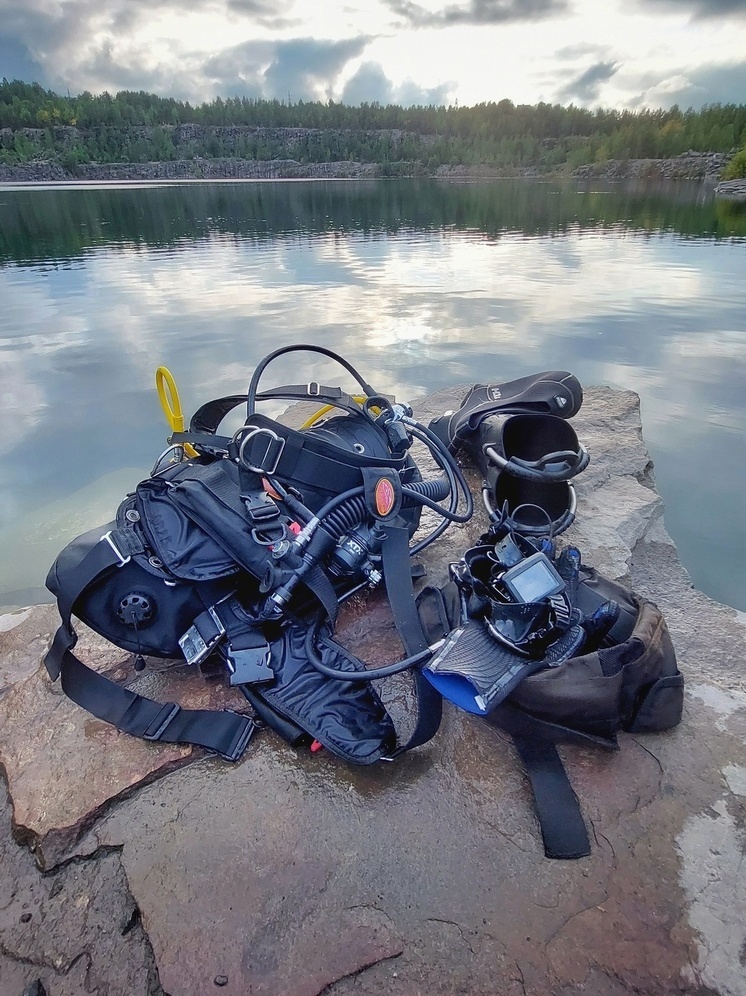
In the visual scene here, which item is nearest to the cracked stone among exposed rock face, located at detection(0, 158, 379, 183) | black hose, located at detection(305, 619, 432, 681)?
black hose, located at detection(305, 619, 432, 681)

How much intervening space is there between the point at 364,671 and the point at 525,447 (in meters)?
1.62

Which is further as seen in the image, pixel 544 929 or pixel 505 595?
pixel 505 595

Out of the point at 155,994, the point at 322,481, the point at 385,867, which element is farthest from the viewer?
the point at 322,481

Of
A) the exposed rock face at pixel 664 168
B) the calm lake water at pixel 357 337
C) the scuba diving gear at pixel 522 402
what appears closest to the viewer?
the scuba diving gear at pixel 522 402

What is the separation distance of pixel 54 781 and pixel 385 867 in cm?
98

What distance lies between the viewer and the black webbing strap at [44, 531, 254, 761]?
64.3 inches

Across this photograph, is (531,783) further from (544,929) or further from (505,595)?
(505,595)

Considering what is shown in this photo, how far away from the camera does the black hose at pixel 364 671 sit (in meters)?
1.60

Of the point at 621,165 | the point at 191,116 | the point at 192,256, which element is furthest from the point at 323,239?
the point at 191,116

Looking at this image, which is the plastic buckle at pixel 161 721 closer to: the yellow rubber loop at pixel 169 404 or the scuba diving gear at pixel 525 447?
the yellow rubber loop at pixel 169 404

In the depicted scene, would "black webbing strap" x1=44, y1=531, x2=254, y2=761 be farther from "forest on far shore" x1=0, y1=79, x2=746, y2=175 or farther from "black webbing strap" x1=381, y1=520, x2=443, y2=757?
"forest on far shore" x1=0, y1=79, x2=746, y2=175

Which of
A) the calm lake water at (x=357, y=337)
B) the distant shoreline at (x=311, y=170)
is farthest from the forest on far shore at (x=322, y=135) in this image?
the calm lake water at (x=357, y=337)

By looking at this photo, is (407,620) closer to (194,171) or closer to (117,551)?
(117,551)

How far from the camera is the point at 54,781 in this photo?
162cm
